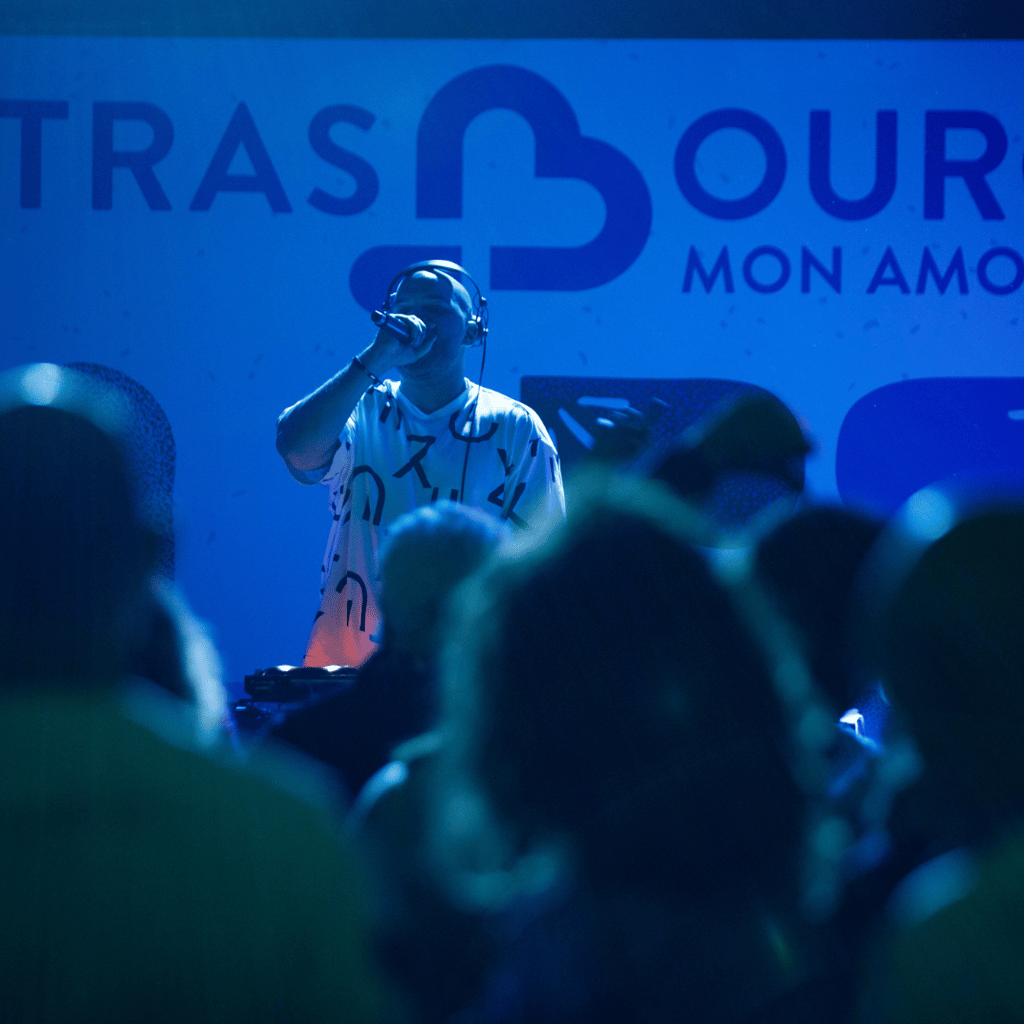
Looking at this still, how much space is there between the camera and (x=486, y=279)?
3830 mm

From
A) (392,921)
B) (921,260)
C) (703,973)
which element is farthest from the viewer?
(921,260)

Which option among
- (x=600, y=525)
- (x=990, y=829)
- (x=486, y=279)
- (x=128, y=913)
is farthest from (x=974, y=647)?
(x=486, y=279)

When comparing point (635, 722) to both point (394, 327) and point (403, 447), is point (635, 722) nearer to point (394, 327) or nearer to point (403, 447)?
point (394, 327)

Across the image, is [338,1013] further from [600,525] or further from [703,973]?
[600,525]

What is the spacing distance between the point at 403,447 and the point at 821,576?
142 cm

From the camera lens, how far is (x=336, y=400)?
7.55 feet

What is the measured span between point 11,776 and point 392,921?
1.60ft

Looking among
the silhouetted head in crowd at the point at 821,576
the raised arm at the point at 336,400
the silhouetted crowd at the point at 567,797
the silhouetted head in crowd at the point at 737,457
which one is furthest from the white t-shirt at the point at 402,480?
the silhouetted crowd at the point at 567,797

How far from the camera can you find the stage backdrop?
12.5 ft

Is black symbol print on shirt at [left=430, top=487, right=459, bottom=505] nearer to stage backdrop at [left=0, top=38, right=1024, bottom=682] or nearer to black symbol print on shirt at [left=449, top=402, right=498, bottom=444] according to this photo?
black symbol print on shirt at [left=449, top=402, right=498, bottom=444]

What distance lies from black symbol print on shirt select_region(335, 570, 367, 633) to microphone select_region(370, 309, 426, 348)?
0.55 meters

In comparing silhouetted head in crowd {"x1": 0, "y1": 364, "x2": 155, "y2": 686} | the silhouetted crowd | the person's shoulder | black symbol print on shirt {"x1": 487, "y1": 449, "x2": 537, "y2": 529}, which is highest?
the person's shoulder

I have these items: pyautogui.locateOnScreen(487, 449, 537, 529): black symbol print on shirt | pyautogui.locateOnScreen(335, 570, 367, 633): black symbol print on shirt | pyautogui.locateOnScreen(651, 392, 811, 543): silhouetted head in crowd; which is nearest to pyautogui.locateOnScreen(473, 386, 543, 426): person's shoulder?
pyautogui.locateOnScreen(487, 449, 537, 529): black symbol print on shirt

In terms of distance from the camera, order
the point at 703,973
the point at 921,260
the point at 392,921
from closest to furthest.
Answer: the point at 703,973 < the point at 392,921 < the point at 921,260
